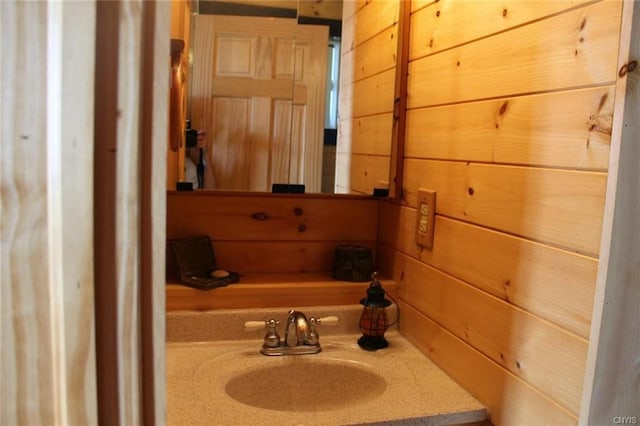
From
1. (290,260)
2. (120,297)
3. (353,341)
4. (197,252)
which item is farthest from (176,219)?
(120,297)

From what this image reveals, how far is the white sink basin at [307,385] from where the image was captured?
4.14 ft

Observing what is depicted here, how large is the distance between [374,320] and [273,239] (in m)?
0.40

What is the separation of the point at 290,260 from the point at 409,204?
408 millimetres

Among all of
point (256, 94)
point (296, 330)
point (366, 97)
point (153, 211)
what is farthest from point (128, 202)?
point (366, 97)

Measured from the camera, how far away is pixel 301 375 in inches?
52.4

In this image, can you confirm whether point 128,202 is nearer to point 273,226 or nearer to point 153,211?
point 153,211

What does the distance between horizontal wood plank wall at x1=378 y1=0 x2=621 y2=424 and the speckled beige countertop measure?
0.07 metres

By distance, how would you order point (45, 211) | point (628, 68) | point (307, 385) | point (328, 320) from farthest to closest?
point (328, 320) < point (307, 385) < point (628, 68) < point (45, 211)

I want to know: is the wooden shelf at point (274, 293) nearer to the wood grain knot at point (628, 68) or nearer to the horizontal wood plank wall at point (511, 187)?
the horizontal wood plank wall at point (511, 187)

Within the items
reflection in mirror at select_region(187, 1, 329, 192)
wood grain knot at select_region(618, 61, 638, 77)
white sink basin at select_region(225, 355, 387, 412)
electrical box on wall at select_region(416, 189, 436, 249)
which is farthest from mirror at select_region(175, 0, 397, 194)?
wood grain knot at select_region(618, 61, 638, 77)

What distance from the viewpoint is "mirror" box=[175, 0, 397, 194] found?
1.45 meters

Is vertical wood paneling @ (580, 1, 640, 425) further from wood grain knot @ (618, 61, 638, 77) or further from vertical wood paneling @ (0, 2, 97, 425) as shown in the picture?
vertical wood paneling @ (0, 2, 97, 425)

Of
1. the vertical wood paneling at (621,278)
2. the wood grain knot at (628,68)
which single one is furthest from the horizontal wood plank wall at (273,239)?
the wood grain knot at (628,68)

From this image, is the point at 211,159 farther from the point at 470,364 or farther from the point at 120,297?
the point at 120,297
